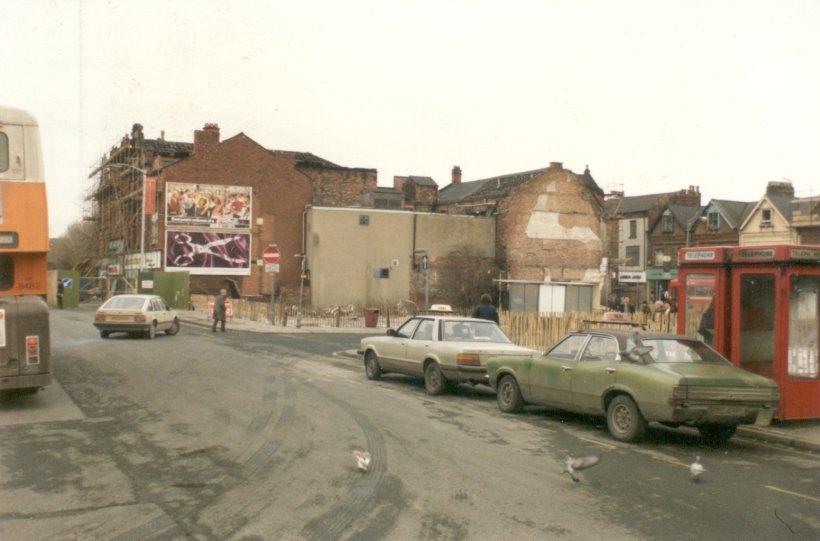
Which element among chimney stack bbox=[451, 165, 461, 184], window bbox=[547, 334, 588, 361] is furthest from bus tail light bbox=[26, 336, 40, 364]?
chimney stack bbox=[451, 165, 461, 184]

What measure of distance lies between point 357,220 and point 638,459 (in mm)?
46995

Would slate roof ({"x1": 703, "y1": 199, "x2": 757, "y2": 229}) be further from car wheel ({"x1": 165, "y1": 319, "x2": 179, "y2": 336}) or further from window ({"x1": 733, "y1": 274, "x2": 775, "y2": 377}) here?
window ({"x1": 733, "y1": 274, "x2": 775, "y2": 377})

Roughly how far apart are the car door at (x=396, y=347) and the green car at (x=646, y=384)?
3990 millimetres

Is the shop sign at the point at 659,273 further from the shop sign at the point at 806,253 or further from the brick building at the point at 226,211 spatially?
the shop sign at the point at 806,253

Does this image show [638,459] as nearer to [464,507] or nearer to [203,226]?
[464,507]

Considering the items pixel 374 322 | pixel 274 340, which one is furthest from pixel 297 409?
pixel 374 322

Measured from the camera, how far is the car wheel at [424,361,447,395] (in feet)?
48.9

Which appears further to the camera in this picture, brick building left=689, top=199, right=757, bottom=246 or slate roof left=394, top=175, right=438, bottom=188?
slate roof left=394, top=175, right=438, bottom=188

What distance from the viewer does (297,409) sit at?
12.6 meters

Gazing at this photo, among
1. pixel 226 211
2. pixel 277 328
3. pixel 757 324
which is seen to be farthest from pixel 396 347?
pixel 226 211

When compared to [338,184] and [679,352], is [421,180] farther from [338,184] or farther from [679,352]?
[679,352]

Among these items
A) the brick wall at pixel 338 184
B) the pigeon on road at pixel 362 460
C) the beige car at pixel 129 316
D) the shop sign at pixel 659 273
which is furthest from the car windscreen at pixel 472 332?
the shop sign at pixel 659 273

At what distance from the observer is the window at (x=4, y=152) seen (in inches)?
480

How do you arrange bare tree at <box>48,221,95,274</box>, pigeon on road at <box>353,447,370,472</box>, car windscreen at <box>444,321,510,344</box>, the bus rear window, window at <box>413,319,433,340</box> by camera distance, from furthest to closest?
bare tree at <box>48,221,95,274</box> → window at <box>413,319,433,340</box> → car windscreen at <box>444,321,510,344</box> → the bus rear window → pigeon on road at <box>353,447,370,472</box>
